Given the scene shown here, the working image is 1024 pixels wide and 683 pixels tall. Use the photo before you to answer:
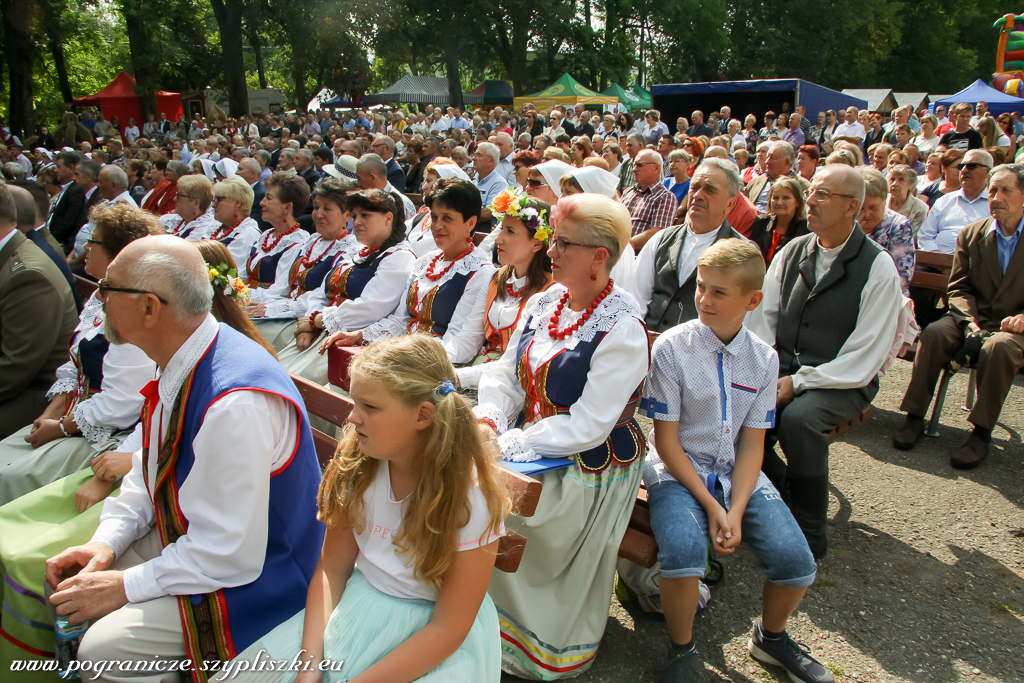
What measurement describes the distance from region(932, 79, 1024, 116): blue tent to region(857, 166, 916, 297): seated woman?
21.0m

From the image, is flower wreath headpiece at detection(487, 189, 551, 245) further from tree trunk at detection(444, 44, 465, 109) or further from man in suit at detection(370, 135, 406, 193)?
tree trunk at detection(444, 44, 465, 109)

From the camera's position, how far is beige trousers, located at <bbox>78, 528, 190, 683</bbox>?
6.04 ft

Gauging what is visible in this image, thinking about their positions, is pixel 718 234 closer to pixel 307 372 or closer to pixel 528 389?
pixel 528 389

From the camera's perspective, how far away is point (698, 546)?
2.45 meters

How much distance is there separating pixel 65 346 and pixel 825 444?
154 inches

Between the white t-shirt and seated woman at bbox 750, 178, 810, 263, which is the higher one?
seated woman at bbox 750, 178, 810, 263

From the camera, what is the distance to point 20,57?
79.4 ft

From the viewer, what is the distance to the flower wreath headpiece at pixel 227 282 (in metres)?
2.73

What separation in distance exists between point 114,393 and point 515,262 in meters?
1.95

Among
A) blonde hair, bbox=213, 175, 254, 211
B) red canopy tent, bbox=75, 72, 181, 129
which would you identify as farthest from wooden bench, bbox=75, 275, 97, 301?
red canopy tent, bbox=75, 72, 181, 129

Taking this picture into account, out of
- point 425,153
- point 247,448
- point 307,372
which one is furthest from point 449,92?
point 247,448

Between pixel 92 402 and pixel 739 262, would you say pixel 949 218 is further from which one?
pixel 92 402

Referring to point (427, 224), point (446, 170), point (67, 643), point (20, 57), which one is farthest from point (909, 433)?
point (20, 57)

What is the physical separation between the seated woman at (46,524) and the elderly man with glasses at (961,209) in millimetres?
5805
